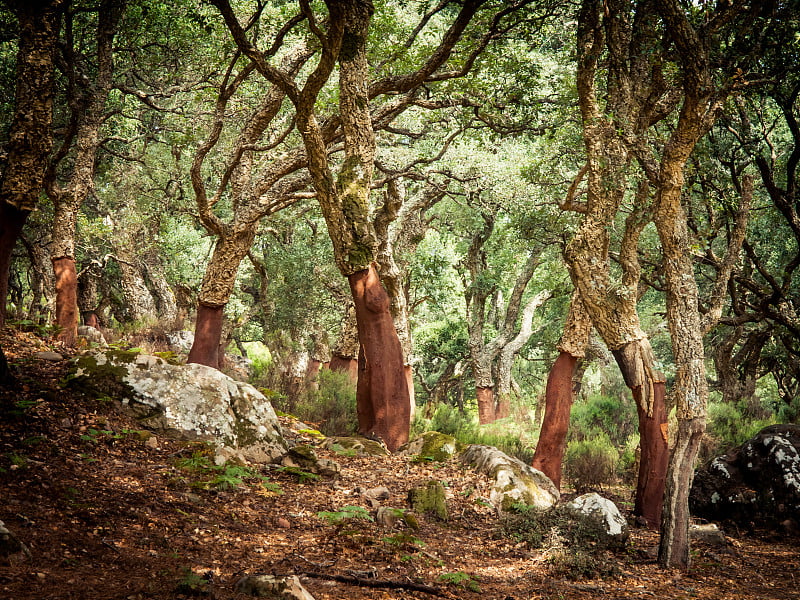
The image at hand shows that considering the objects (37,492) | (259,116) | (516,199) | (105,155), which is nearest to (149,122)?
(105,155)

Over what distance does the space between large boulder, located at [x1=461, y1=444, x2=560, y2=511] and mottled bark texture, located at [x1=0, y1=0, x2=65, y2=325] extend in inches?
225

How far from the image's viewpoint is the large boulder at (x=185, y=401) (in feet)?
22.3

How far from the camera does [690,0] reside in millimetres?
7840

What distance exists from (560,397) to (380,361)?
2614 mm

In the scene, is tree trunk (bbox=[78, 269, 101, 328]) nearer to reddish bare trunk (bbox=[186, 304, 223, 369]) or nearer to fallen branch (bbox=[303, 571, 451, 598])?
reddish bare trunk (bbox=[186, 304, 223, 369])

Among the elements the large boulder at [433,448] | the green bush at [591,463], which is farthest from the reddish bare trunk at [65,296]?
the green bush at [591,463]

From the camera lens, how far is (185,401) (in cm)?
705

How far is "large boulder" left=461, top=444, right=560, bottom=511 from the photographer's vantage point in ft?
24.2

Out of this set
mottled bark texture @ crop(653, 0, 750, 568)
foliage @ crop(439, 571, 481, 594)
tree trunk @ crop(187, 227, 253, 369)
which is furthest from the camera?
tree trunk @ crop(187, 227, 253, 369)

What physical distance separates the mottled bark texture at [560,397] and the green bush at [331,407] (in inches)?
120

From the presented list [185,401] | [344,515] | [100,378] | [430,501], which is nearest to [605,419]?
[430,501]

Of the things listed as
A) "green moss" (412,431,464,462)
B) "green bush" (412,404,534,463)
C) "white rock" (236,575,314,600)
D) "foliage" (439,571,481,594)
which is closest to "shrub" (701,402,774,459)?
"green bush" (412,404,534,463)

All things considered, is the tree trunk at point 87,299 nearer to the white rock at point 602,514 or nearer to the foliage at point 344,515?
the foliage at point 344,515

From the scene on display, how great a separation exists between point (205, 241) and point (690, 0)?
1811 cm
